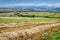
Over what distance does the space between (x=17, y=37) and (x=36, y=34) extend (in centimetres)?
444

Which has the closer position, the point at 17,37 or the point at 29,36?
the point at 17,37

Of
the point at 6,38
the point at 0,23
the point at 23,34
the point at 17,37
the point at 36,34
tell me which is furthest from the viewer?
the point at 0,23

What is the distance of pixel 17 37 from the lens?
24.2 m

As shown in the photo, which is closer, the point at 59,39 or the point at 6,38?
the point at 6,38

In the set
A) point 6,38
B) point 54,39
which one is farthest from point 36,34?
point 6,38

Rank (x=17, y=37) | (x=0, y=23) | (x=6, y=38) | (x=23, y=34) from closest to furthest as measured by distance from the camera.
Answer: (x=6, y=38), (x=17, y=37), (x=23, y=34), (x=0, y=23)

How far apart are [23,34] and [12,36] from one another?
2.49 metres

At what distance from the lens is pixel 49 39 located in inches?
981

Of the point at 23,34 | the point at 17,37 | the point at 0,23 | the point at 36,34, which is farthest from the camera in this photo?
the point at 0,23

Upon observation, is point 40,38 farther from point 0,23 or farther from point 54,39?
point 0,23

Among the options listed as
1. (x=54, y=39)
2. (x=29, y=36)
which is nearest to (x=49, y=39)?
(x=54, y=39)

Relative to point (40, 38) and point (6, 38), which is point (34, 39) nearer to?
point (40, 38)

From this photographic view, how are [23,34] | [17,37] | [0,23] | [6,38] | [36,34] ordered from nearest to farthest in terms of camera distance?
[6,38], [17,37], [23,34], [36,34], [0,23]

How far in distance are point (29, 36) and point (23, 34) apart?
792 mm
